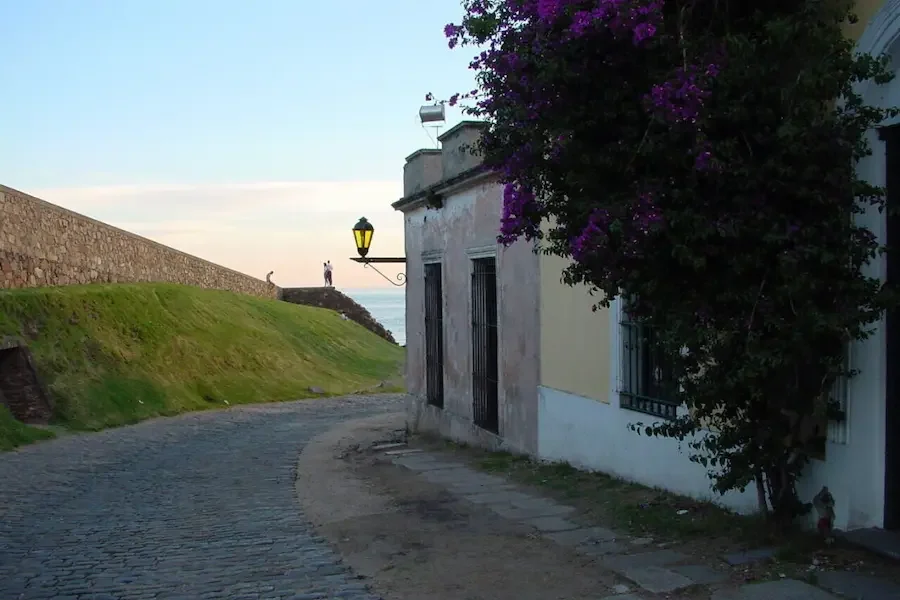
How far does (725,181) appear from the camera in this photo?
5.16m

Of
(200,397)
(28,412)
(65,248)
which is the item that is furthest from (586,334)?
(65,248)

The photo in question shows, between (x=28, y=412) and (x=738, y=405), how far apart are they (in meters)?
14.1

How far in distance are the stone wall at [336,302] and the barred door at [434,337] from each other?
2488cm

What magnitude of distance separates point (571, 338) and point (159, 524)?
4.32 m

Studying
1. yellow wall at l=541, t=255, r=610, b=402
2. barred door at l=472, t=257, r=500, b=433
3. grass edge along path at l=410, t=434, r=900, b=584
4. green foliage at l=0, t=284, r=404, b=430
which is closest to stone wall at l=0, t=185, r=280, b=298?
green foliage at l=0, t=284, r=404, b=430

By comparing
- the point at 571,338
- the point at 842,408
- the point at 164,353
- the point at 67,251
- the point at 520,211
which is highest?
the point at 67,251

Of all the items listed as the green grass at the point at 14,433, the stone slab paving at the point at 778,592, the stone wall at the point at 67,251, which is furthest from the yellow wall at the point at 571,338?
the stone wall at the point at 67,251

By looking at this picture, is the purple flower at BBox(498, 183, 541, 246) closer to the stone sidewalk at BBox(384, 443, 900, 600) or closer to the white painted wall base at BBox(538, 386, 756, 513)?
the stone sidewalk at BBox(384, 443, 900, 600)

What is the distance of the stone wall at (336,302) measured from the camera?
40562 millimetres

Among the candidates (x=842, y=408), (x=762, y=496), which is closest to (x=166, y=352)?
(x=762, y=496)

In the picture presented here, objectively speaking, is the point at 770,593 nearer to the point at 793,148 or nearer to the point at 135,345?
the point at 793,148

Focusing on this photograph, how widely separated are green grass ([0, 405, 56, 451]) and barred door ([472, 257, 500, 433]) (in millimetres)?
6968

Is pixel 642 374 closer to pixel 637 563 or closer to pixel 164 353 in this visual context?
pixel 637 563

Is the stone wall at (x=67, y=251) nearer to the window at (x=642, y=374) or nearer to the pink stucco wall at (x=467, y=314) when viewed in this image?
the pink stucco wall at (x=467, y=314)
